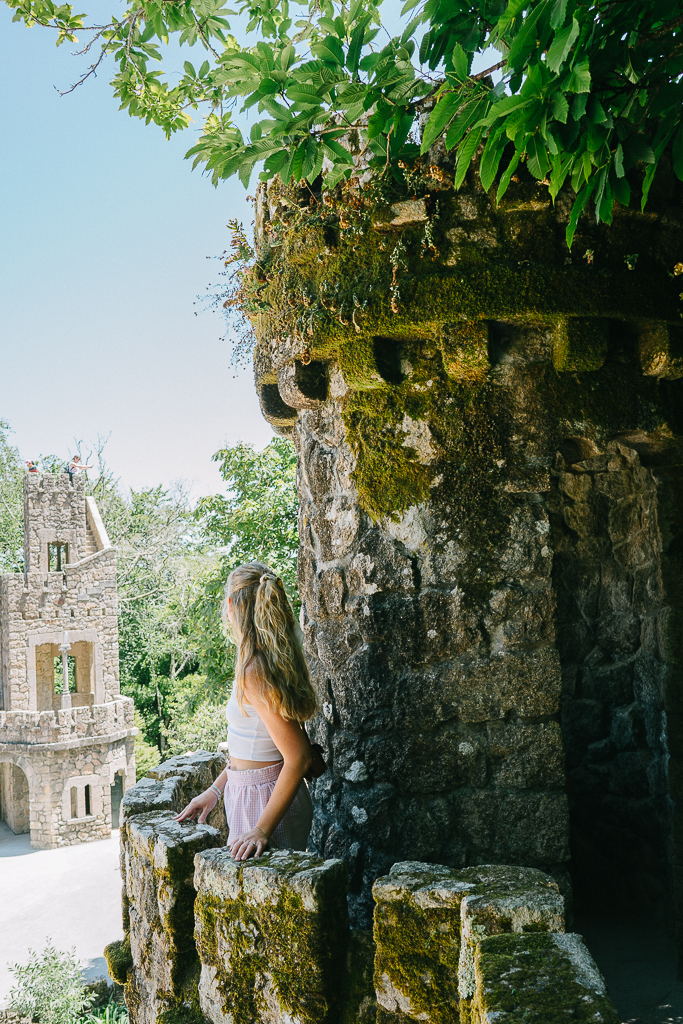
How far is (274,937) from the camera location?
6.29 feet

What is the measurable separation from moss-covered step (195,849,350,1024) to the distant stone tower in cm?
1745

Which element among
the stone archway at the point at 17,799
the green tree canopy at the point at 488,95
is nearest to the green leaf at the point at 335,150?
the green tree canopy at the point at 488,95

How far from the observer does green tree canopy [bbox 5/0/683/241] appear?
5.68ft

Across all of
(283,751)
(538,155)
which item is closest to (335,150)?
(538,155)

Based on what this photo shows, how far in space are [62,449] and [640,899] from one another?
26.4m

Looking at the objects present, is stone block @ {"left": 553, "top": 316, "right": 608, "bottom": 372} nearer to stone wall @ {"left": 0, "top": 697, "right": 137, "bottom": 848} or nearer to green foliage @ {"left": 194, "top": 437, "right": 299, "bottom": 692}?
green foliage @ {"left": 194, "top": 437, "right": 299, "bottom": 692}

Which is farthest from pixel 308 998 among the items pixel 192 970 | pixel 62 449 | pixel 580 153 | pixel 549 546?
pixel 62 449

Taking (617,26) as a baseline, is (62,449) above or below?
above

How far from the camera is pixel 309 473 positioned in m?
2.89

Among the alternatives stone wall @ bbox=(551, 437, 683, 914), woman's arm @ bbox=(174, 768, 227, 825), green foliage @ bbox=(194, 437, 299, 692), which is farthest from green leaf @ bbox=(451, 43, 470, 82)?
green foliage @ bbox=(194, 437, 299, 692)

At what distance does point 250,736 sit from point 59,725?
17.4 meters

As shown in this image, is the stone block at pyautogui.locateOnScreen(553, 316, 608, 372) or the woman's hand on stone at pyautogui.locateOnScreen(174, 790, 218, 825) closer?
the stone block at pyautogui.locateOnScreen(553, 316, 608, 372)

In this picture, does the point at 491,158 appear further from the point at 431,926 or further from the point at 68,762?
the point at 68,762

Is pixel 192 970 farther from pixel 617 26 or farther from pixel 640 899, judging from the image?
pixel 617 26
